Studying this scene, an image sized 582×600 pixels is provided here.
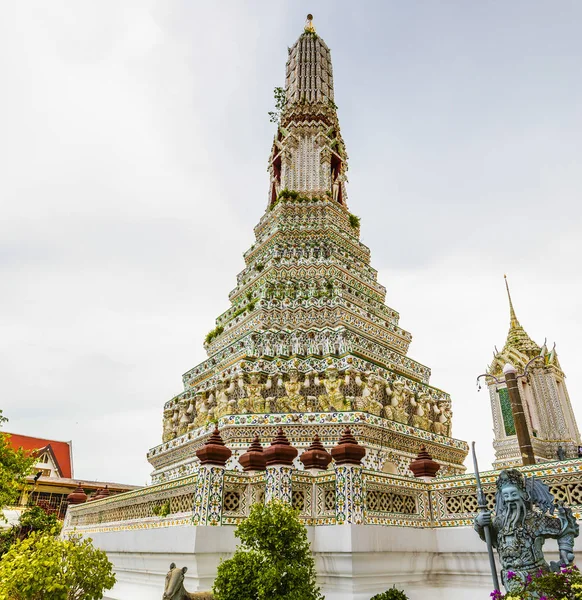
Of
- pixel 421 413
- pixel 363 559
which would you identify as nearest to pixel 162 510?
pixel 363 559

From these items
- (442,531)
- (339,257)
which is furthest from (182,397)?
(442,531)

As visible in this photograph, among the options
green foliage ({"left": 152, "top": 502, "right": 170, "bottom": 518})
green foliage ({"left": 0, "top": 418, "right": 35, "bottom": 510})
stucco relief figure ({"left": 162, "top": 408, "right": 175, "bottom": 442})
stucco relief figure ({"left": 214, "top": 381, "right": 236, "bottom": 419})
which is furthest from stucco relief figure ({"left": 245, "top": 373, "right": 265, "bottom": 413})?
green foliage ({"left": 0, "top": 418, "right": 35, "bottom": 510})

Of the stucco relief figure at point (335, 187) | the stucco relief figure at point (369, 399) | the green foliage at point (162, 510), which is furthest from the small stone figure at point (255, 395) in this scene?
the stucco relief figure at point (335, 187)

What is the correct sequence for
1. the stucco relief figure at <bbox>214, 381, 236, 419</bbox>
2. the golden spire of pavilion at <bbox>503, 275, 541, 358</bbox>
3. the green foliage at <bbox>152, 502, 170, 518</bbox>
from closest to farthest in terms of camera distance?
the green foliage at <bbox>152, 502, 170, 518</bbox> → the stucco relief figure at <bbox>214, 381, 236, 419</bbox> → the golden spire of pavilion at <bbox>503, 275, 541, 358</bbox>

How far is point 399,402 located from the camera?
16172 mm

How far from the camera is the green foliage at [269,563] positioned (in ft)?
18.9

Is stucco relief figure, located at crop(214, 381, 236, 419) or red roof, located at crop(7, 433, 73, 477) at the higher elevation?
red roof, located at crop(7, 433, 73, 477)

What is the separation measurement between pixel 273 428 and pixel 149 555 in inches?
230

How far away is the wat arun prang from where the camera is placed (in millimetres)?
14070

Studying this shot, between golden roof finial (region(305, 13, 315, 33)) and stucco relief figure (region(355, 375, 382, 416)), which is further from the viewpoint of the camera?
golden roof finial (region(305, 13, 315, 33))

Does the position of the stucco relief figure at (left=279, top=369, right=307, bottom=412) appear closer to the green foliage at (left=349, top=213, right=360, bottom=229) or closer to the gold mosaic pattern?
the gold mosaic pattern

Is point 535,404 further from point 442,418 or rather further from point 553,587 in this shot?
point 553,587

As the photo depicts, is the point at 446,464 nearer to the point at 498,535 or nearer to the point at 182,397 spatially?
the point at 182,397

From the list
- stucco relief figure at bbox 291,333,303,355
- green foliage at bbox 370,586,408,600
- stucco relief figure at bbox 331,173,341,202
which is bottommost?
green foliage at bbox 370,586,408,600
